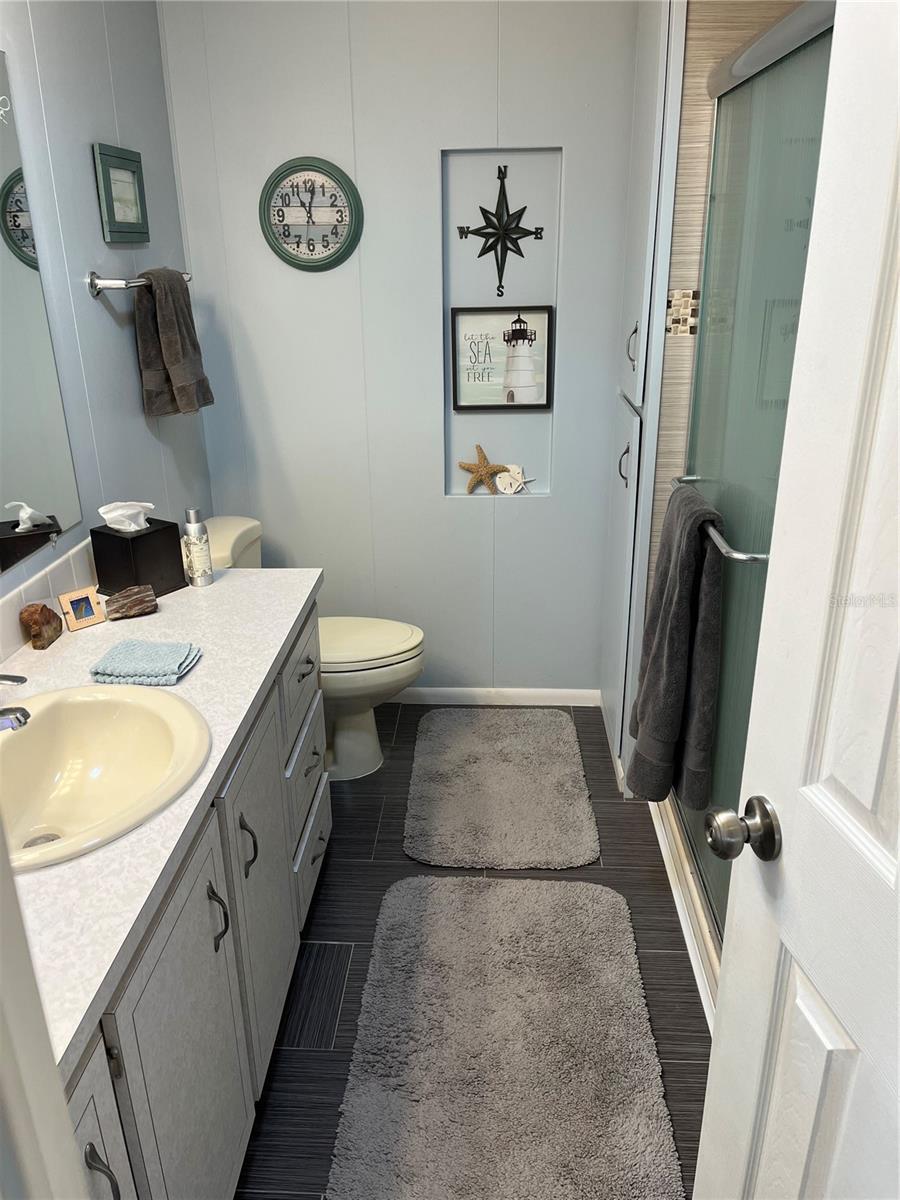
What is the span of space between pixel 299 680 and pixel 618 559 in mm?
1169

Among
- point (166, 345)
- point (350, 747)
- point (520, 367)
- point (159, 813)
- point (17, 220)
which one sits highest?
point (17, 220)

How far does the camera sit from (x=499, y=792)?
2.71m

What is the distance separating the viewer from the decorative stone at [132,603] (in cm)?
194

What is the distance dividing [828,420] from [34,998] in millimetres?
772

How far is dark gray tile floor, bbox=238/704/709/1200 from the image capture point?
1.65 m

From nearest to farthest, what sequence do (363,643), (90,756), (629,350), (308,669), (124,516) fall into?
(90,756) < (124,516) < (308,669) < (629,350) < (363,643)

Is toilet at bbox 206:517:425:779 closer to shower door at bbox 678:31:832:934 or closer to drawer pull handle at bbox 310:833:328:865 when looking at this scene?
drawer pull handle at bbox 310:833:328:865

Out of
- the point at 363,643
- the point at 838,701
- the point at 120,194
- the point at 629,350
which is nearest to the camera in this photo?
the point at 838,701

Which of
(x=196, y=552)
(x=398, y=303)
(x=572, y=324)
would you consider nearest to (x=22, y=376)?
(x=196, y=552)

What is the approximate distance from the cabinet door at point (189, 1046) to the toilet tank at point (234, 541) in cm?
125

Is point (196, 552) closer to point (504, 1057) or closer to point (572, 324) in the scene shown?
point (504, 1057)

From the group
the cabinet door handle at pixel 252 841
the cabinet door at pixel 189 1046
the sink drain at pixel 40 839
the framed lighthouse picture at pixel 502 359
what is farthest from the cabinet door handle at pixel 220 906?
the framed lighthouse picture at pixel 502 359

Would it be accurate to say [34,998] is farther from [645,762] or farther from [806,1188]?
[645,762]

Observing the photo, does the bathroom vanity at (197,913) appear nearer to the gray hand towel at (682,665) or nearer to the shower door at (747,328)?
the gray hand towel at (682,665)
